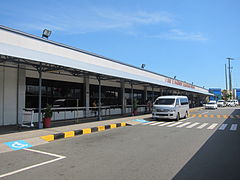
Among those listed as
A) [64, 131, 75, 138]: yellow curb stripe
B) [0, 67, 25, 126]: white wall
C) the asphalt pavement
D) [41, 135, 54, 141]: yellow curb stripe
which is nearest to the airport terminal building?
[0, 67, 25, 126]: white wall

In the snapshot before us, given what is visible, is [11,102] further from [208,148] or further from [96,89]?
[208,148]

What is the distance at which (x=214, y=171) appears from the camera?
5.41m

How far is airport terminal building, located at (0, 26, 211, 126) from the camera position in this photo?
10.8 meters

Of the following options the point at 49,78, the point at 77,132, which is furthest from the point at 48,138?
the point at 49,78

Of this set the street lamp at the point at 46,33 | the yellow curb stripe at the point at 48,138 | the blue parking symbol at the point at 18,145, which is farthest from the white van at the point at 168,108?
the blue parking symbol at the point at 18,145

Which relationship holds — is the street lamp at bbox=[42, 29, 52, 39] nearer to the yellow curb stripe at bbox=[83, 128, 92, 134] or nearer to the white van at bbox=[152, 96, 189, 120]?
the yellow curb stripe at bbox=[83, 128, 92, 134]

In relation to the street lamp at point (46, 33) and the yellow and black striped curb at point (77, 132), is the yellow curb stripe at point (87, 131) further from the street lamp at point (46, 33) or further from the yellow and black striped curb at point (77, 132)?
the street lamp at point (46, 33)

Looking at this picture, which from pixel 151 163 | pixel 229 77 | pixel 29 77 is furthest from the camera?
pixel 229 77

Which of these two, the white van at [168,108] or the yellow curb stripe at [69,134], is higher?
the white van at [168,108]

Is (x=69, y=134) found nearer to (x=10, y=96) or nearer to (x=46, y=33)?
(x=10, y=96)

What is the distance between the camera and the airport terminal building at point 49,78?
10.8m

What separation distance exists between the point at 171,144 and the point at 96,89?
13477 millimetres

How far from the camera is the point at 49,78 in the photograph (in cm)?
1600

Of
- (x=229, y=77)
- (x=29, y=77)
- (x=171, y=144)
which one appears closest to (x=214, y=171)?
(x=171, y=144)
